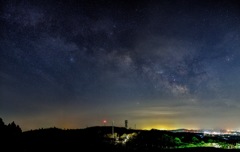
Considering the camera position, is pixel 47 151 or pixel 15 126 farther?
pixel 15 126

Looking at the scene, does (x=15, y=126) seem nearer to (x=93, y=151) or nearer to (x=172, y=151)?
(x=93, y=151)

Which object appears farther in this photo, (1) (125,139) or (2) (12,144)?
(1) (125,139)

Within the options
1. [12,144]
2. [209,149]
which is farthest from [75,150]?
[209,149]

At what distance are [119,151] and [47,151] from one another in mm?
11112

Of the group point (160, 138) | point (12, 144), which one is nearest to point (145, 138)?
point (160, 138)

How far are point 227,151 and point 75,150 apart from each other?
23.0 metres

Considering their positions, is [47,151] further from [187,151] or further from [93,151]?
[187,151]

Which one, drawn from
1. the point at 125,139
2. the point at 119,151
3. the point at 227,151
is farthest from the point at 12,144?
the point at 125,139

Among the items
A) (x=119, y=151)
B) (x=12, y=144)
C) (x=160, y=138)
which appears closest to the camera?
(x=12, y=144)

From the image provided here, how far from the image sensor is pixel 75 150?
43.0 metres

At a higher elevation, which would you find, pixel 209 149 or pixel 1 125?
pixel 1 125

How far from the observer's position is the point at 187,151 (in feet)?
135

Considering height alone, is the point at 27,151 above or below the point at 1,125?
below

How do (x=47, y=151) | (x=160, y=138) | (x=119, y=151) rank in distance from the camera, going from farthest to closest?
(x=160, y=138), (x=119, y=151), (x=47, y=151)
